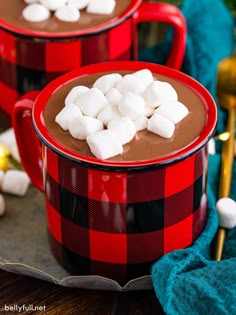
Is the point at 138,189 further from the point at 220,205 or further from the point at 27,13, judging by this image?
the point at 27,13

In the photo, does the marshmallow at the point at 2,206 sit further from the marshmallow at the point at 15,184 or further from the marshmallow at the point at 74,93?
the marshmallow at the point at 74,93

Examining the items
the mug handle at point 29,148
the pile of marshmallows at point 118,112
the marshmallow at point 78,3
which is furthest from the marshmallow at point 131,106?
the marshmallow at point 78,3

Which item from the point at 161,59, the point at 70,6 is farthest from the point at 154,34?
the point at 70,6

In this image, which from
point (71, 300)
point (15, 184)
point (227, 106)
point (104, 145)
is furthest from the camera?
point (227, 106)

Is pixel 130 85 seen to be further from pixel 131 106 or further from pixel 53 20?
pixel 53 20

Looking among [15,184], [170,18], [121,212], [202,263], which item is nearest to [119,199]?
[121,212]

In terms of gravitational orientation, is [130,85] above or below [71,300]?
above
